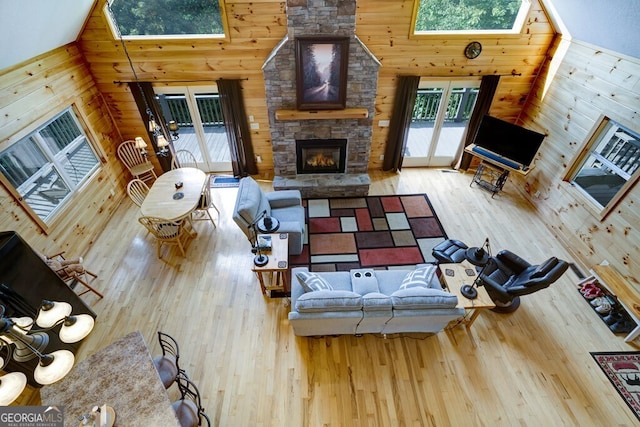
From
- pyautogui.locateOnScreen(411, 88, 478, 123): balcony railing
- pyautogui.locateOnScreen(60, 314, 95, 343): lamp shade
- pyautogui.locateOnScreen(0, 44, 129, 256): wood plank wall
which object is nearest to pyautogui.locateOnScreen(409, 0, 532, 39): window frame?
pyautogui.locateOnScreen(411, 88, 478, 123): balcony railing

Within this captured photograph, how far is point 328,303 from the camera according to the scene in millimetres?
3209

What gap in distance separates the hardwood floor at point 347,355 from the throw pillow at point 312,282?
776 millimetres

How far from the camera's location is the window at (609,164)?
163 inches

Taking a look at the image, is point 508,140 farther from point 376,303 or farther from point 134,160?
point 134,160

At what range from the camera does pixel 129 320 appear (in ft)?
13.3

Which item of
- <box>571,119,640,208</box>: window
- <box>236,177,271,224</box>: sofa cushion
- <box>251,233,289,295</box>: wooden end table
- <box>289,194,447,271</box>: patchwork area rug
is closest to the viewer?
<box>251,233,289,295</box>: wooden end table

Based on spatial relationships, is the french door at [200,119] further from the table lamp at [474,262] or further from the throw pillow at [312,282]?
the table lamp at [474,262]

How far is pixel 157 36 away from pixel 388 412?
6285 millimetres

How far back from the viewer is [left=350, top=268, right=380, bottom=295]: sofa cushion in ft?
12.4

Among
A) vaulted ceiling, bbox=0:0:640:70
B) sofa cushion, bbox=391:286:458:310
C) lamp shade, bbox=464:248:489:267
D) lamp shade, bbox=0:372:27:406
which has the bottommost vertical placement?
lamp shade, bbox=464:248:489:267

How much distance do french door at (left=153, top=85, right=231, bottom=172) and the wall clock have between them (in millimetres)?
4455

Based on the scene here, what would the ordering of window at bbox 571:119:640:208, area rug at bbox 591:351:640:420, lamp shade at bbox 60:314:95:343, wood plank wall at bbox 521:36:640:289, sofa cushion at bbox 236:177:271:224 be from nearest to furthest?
lamp shade at bbox 60:314:95:343, area rug at bbox 591:351:640:420, wood plank wall at bbox 521:36:640:289, window at bbox 571:119:640:208, sofa cushion at bbox 236:177:271:224

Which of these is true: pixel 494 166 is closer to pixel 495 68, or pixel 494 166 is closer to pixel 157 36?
pixel 495 68

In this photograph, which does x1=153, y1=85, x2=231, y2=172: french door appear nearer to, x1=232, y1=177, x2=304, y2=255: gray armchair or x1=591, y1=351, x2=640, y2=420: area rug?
x1=232, y1=177, x2=304, y2=255: gray armchair
